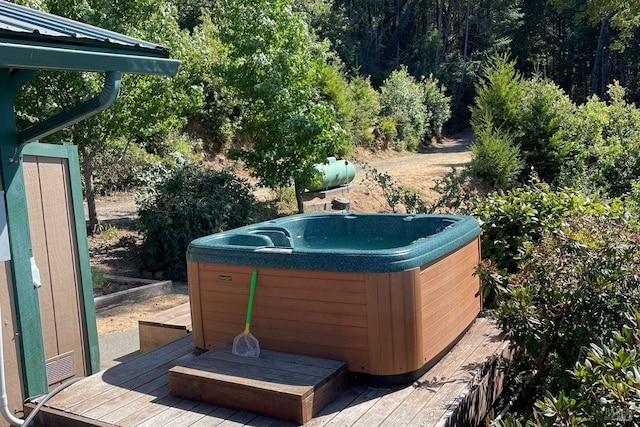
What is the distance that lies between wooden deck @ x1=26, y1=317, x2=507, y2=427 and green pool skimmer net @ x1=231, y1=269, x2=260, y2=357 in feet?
1.60

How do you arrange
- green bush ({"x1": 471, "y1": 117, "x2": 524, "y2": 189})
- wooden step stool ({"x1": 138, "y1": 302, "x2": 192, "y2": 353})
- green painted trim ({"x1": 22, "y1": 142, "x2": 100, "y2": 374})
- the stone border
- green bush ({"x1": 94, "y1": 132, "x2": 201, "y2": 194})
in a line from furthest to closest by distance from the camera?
green bush ({"x1": 471, "y1": 117, "x2": 524, "y2": 189}) → green bush ({"x1": 94, "y1": 132, "x2": 201, "y2": 194}) → the stone border → wooden step stool ({"x1": 138, "y1": 302, "x2": 192, "y2": 353}) → green painted trim ({"x1": 22, "y1": 142, "x2": 100, "y2": 374})

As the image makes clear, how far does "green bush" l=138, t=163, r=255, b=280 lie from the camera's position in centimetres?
853

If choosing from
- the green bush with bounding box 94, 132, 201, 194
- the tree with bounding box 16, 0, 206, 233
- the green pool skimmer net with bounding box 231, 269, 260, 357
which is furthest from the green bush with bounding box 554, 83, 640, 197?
the green pool skimmer net with bounding box 231, 269, 260, 357

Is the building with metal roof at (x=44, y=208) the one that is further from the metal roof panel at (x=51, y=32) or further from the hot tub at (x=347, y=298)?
the hot tub at (x=347, y=298)

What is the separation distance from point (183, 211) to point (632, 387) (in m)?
7.22

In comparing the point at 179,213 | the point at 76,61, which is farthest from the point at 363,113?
the point at 76,61

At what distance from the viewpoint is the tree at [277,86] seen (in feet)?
33.2

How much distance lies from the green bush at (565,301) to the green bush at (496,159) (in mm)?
11484

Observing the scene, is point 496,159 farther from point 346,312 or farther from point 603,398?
point 603,398

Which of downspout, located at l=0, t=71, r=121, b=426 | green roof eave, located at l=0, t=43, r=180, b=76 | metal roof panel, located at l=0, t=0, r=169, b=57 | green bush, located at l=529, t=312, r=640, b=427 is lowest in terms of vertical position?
green bush, located at l=529, t=312, r=640, b=427

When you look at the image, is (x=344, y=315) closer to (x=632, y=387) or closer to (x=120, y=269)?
(x=632, y=387)

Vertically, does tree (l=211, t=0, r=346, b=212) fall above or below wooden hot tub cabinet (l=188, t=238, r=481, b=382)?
above

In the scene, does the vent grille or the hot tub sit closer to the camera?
the hot tub

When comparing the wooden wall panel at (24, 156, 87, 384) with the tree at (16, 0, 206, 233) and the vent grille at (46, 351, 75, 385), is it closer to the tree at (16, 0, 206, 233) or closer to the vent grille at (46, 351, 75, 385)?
the vent grille at (46, 351, 75, 385)
